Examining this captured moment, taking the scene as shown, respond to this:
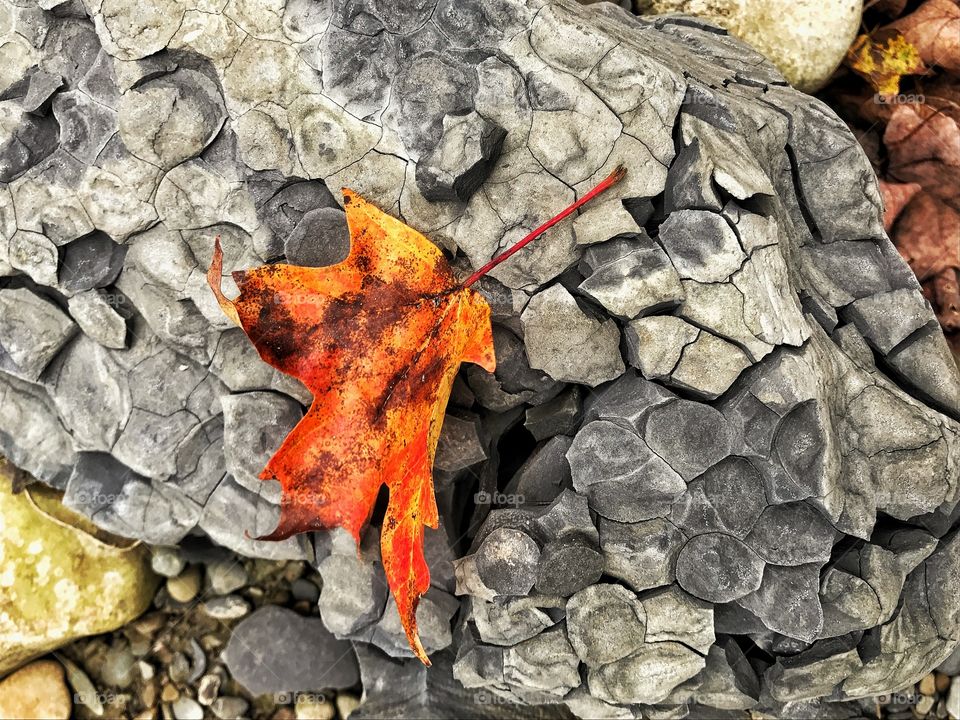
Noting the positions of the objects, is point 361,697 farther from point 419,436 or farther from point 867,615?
point 867,615

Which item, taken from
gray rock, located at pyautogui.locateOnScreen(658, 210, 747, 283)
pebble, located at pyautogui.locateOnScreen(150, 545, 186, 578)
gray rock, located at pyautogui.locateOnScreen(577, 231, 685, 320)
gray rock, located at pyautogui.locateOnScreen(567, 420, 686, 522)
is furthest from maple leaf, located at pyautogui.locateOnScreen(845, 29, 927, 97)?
pebble, located at pyautogui.locateOnScreen(150, 545, 186, 578)

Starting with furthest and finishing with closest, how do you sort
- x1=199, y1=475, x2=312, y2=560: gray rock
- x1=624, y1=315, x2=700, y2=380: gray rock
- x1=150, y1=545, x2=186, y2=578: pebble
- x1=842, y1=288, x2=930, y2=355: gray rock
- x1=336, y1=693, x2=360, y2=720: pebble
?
x1=150, y1=545, x2=186, y2=578: pebble
x1=336, y1=693, x2=360, y2=720: pebble
x1=199, y1=475, x2=312, y2=560: gray rock
x1=842, y1=288, x2=930, y2=355: gray rock
x1=624, y1=315, x2=700, y2=380: gray rock

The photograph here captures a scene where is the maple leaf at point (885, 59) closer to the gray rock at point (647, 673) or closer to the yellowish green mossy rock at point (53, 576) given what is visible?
the gray rock at point (647, 673)

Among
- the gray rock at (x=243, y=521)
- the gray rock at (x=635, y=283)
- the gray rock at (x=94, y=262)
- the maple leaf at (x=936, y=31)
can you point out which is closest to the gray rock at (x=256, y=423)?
the gray rock at (x=243, y=521)

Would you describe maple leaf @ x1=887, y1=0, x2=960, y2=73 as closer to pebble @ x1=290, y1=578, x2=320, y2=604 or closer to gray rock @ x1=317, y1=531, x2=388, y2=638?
gray rock @ x1=317, y1=531, x2=388, y2=638

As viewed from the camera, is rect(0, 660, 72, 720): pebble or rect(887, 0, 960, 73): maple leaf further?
rect(887, 0, 960, 73): maple leaf

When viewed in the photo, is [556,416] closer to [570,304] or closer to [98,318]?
[570,304]

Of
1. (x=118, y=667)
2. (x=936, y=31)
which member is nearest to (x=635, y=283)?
(x=936, y=31)
